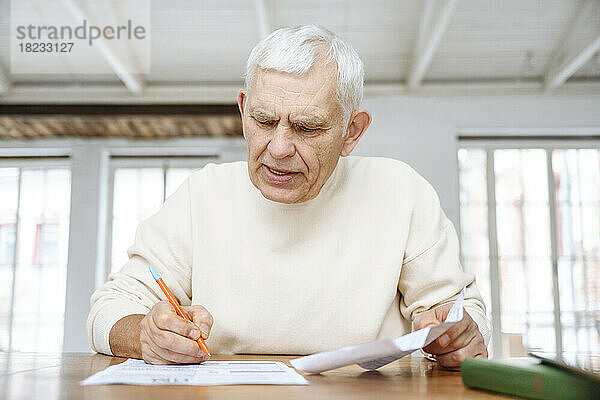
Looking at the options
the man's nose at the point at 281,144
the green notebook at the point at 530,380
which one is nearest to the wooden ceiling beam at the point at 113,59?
the man's nose at the point at 281,144

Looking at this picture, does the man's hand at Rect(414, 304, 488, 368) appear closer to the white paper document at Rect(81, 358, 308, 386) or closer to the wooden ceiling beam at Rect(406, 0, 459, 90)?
the white paper document at Rect(81, 358, 308, 386)

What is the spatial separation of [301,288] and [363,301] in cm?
14

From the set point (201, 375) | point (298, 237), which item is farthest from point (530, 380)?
point (298, 237)

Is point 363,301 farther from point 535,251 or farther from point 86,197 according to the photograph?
point 86,197

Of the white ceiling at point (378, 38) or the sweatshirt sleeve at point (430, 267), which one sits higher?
the white ceiling at point (378, 38)

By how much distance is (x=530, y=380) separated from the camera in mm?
675

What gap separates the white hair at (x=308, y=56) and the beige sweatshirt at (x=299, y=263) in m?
0.26

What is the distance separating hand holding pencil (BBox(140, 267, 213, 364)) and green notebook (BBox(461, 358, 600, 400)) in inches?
16.2

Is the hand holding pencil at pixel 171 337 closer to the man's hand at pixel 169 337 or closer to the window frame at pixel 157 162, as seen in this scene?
the man's hand at pixel 169 337

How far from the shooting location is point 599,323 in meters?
6.40

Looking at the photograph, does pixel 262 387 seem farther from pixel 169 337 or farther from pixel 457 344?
pixel 457 344

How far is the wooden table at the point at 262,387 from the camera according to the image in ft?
2.23

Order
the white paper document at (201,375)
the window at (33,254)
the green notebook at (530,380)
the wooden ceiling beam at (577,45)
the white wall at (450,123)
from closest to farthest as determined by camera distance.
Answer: the green notebook at (530,380) < the white paper document at (201,375) < the wooden ceiling beam at (577,45) < the white wall at (450,123) < the window at (33,254)

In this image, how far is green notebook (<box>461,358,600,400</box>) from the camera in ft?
2.03
